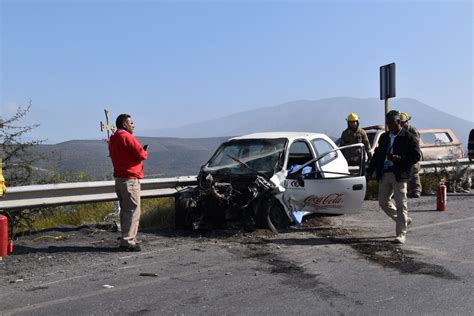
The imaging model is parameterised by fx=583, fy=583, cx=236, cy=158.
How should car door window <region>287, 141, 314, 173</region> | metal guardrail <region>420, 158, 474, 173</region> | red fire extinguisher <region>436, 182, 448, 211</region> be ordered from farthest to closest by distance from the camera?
metal guardrail <region>420, 158, 474, 173</region>
red fire extinguisher <region>436, 182, 448, 211</region>
car door window <region>287, 141, 314, 173</region>

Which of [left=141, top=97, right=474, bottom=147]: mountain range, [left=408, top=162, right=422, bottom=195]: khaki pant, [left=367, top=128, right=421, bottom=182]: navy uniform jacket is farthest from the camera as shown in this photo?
[left=141, top=97, right=474, bottom=147]: mountain range

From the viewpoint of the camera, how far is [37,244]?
8.23 m

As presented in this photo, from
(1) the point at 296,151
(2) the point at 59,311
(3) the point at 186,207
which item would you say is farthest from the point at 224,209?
(2) the point at 59,311

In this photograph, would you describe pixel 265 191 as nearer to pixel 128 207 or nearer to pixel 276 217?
pixel 276 217

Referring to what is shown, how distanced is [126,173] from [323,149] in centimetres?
401

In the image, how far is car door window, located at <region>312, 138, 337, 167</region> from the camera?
389 inches

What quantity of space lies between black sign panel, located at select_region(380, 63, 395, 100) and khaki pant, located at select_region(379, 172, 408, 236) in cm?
643

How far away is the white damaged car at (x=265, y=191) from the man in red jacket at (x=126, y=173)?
1.38 m

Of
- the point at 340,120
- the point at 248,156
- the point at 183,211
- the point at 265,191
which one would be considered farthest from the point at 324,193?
the point at 340,120

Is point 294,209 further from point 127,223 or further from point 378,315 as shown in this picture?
point 378,315

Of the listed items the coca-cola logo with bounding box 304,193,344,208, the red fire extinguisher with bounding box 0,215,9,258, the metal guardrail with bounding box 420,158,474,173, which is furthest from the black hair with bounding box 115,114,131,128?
the metal guardrail with bounding box 420,158,474,173

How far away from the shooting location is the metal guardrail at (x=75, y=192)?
27.3 feet

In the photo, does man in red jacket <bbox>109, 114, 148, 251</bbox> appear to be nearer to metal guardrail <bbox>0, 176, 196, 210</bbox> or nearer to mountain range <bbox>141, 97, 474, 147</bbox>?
metal guardrail <bbox>0, 176, 196, 210</bbox>

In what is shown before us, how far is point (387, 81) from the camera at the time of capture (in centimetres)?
1455
